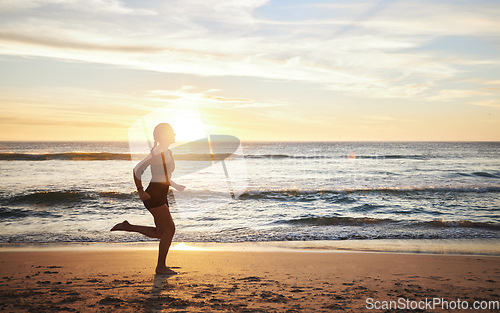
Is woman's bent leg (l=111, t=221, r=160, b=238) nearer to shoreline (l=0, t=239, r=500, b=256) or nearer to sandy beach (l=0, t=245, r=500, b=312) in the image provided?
sandy beach (l=0, t=245, r=500, b=312)

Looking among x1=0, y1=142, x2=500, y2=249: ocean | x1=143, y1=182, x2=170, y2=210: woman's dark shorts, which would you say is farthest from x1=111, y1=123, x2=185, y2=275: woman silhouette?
x1=0, y1=142, x2=500, y2=249: ocean

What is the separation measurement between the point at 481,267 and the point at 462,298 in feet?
6.34

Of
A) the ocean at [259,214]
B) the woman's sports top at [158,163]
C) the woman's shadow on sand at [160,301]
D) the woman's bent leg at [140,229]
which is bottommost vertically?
the ocean at [259,214]

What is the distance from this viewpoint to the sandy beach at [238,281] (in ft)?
12.6

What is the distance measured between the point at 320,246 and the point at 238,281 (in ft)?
10.0

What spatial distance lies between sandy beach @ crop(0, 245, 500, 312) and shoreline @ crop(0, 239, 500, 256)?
1.23 ft

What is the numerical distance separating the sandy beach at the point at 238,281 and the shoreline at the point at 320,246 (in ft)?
1.23

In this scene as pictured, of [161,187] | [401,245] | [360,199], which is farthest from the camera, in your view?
[360,199]

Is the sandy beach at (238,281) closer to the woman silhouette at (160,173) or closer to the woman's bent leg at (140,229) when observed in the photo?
the woman's bent leg at (140,229)

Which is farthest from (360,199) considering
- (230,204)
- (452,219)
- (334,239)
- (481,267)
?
(481,267)

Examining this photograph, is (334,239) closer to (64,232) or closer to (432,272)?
(432,272)

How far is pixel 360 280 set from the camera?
192 inches

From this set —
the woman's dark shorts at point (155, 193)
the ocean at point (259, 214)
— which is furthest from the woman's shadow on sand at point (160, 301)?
the ocean at point (259, 214)

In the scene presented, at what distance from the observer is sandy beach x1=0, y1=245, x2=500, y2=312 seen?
3.84 meters
